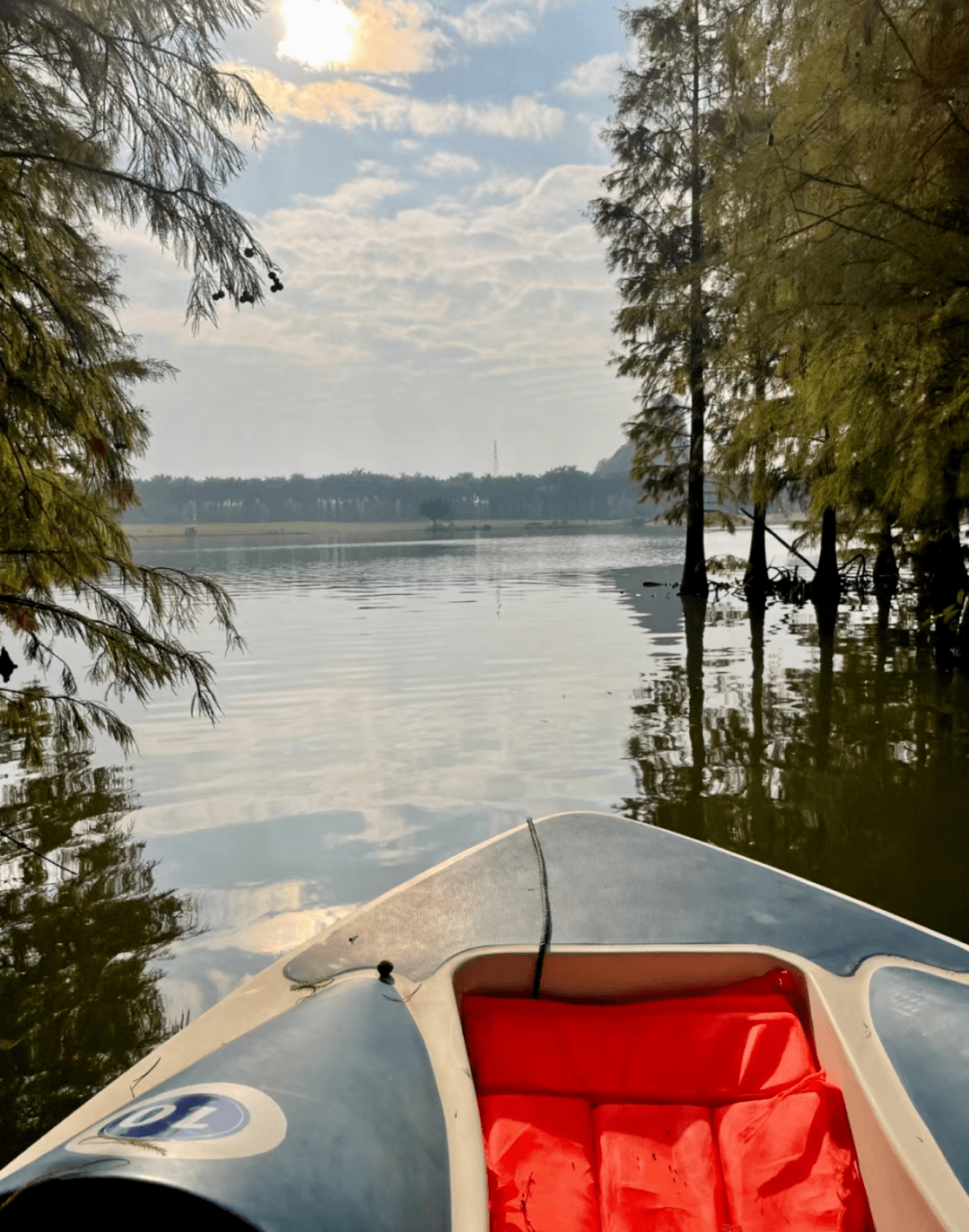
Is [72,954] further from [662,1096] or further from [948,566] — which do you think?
[948,566]

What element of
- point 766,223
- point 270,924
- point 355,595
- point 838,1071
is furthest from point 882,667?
point 355,595

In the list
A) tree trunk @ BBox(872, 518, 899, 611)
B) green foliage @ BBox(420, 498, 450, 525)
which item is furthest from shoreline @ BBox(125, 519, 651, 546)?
tree trunk @ BBox(872, 518, 899, 611)

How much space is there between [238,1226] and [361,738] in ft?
24.6

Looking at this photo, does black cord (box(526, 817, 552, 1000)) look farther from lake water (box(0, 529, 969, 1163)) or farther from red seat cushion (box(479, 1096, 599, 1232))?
lake water (box(0, 529, 969, 1163))

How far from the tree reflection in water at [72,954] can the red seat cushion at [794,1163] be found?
7.99 ft

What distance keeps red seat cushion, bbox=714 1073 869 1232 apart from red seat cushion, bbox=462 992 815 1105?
12 cm

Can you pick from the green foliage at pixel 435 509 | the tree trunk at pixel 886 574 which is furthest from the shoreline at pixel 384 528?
the tree trunk at pixel 886 574

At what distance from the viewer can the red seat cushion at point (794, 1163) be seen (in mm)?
2383

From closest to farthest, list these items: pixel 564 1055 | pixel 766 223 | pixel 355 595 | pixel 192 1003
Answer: pixel 564 1055
pixel 192 1003
pixel 766 223
pixel 355 595

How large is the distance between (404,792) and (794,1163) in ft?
16.8

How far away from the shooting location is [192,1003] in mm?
4176

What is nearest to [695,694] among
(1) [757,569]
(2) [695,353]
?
(2) [695,353]

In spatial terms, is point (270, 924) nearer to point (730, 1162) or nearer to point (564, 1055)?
point (564, 1055)

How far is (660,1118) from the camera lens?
2.83 metres
